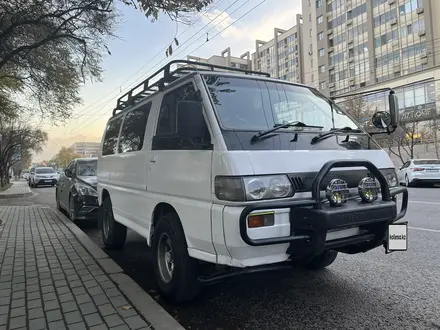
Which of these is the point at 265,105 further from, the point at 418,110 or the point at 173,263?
the point at 418,110

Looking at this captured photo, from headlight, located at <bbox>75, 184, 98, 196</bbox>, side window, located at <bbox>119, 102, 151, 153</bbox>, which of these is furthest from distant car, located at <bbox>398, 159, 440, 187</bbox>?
side window, located at <bbox>119, 102, 151, 153</bbox>

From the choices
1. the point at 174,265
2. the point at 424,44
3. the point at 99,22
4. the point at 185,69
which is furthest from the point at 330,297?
the point at 424,44

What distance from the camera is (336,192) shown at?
284 cm

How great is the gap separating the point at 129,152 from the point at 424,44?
49178mm

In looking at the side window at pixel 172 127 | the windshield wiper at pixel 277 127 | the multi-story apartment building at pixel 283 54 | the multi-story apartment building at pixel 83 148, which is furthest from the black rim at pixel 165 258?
the multi-story apartment building at pixel 83 148

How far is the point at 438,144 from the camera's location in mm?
35656

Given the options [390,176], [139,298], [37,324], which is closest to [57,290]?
[37,324]

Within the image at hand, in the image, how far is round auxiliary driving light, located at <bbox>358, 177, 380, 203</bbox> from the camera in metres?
3.00

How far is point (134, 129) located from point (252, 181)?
106 inches

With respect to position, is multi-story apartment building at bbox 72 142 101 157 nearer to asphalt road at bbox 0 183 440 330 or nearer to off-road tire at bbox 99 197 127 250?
off-road tire at bbox 99 197 127 250

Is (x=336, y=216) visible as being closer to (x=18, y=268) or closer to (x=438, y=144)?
(x=18, y=268)

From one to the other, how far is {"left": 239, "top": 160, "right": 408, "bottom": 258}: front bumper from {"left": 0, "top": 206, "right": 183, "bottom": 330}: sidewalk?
46.6 inches

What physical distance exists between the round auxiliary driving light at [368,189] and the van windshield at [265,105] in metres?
0.79

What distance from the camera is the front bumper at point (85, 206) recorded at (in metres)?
8.04
